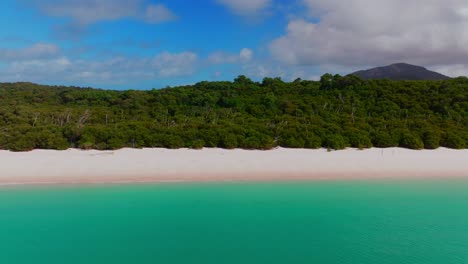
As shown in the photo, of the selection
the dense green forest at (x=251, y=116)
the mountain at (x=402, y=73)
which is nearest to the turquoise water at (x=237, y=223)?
→ the dense green forest at (x=251, y=116)

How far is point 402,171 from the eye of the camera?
1786 centimetres

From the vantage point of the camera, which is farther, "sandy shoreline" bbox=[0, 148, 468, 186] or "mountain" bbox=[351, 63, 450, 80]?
"mountain" bbox=[351, 63, 450, 80]

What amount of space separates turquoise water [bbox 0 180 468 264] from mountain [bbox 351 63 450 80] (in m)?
44.2

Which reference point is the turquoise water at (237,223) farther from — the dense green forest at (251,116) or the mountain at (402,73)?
the mountain at (402,73)

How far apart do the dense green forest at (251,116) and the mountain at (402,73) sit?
2301 cm

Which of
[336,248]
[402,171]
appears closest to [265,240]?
[336,248]

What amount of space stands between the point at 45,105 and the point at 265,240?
2938cm

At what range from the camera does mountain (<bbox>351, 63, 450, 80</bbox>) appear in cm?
5494

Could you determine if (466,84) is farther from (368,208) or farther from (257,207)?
(257,207)

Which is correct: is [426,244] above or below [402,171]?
below

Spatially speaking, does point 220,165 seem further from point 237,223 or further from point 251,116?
point 251,116

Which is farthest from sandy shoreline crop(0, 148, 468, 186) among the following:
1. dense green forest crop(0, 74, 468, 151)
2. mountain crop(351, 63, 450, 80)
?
mountain crop(351, 63, 450, 80)

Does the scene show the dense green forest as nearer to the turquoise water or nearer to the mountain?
the turquoise water

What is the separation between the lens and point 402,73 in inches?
2266
